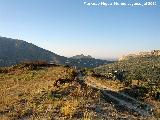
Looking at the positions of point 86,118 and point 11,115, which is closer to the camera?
point 86,118

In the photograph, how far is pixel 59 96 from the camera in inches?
993

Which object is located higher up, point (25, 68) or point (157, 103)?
point (25, 68)

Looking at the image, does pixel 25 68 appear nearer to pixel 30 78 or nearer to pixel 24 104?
pixel 30 78

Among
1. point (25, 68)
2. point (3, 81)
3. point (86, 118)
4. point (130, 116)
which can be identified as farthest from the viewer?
point (25, 68)

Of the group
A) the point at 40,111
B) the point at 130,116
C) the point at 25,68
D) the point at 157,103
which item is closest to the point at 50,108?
the point at 40,111

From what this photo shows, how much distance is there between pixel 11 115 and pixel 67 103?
3.96m

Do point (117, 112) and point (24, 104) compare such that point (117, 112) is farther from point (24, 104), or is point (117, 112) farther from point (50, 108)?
point (24, 104)

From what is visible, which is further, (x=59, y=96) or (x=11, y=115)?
(x=59, y=96)

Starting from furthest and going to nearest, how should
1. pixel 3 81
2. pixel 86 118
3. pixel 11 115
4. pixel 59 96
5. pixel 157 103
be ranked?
pixel 3 81
pixel 157 103
pixel 59 96
pixel 11 115
pixel 86 118

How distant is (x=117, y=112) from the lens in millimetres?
22234

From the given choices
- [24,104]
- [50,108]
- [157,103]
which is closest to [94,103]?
[50,108]

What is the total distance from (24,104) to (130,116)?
755 cm

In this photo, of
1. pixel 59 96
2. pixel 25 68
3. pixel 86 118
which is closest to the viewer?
pixel 86 118

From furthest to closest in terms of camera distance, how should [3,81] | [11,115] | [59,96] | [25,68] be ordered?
[25,68], [3,81], [59,96], [11,115]
